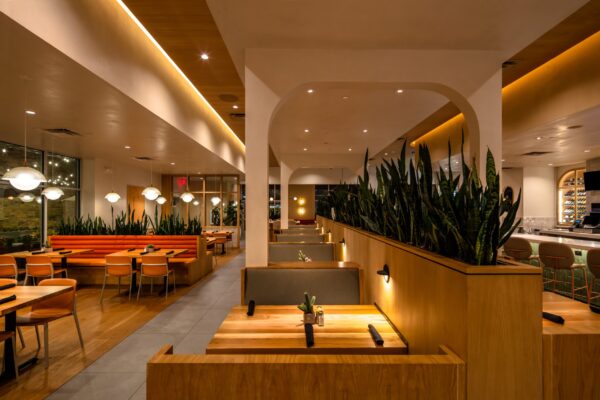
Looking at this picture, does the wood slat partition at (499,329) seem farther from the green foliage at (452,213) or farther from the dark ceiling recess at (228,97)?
the dark ceiling recess at (228,97)

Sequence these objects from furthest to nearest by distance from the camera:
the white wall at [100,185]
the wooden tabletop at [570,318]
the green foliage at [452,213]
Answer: the white wall at [100,185]
the wooden tabletop at [570,318]
the green foliage at [452,213]

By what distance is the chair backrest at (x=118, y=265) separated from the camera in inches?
206

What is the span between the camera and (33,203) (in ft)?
24.9

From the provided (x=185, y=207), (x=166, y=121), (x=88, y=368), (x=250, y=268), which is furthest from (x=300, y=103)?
(x=185, y=207)

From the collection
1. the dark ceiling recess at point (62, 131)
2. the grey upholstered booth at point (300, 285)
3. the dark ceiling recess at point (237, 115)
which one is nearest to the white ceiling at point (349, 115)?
the dark ceiling recess at point (237, 115)

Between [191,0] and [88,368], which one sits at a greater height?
[191,0]

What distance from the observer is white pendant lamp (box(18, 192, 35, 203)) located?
6.79m

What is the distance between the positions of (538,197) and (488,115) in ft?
31.7

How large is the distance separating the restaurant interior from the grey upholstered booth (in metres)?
0.02

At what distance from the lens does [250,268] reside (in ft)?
10.2

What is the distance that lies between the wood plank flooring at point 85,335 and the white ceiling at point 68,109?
2.69m

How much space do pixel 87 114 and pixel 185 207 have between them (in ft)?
31.3

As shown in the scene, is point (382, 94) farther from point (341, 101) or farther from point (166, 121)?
point (166, 121)

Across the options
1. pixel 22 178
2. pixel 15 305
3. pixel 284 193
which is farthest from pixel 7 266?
pixel 284 193
